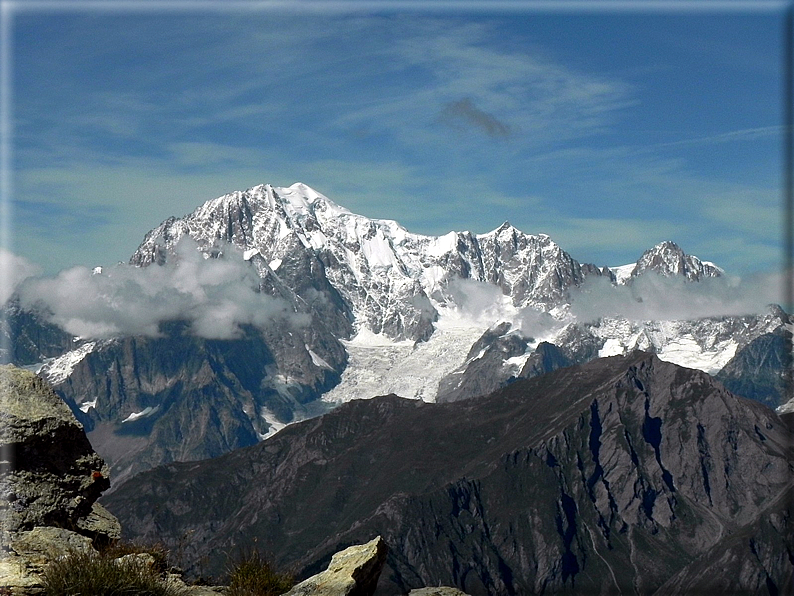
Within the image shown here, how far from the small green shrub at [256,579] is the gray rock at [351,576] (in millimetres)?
746

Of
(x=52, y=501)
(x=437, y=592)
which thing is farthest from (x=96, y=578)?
(x=437, y=592)

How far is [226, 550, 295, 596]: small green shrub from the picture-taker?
19.0 metres

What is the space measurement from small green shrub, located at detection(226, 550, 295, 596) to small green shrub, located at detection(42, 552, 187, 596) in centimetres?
186

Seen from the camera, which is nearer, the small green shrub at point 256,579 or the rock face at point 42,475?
the small green shrub at point 256,579

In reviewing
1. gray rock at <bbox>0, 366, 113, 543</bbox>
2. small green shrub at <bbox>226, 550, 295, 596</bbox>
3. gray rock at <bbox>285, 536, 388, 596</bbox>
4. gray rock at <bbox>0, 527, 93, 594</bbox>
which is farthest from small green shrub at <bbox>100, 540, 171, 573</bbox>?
gray rock at <bbox>285, 536, 388, 596</bbox>

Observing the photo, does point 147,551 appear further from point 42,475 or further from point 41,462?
point 41,462

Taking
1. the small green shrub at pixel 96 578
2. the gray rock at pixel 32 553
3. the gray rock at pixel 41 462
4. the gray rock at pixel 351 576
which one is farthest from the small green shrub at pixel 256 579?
the gray rock at pixel 41 462

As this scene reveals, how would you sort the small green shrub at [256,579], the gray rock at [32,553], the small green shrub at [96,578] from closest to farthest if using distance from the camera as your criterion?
the small green shrub at [96,578] → the gray rock at [32,553] → the small green shrub at [256,579]

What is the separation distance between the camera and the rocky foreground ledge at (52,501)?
59.6 ft

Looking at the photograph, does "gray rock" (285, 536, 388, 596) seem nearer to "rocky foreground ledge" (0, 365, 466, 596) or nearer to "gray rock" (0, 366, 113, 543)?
"rocky foreground ledge" (0, 365, 466, 596)

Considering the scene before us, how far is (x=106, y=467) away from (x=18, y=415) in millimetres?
2634

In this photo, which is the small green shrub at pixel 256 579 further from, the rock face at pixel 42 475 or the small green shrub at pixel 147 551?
the rock face at pixel 42 475

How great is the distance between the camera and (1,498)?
19422 millimetres

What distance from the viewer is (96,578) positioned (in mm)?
16531
